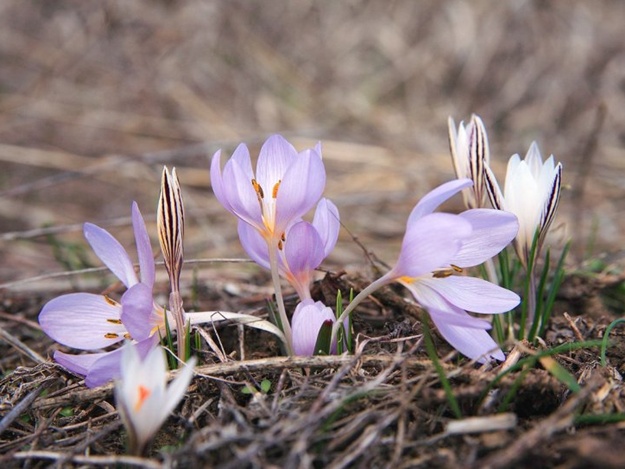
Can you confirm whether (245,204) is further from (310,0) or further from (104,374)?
(310,0)

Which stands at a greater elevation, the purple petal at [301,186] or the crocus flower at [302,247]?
the purple petal at [301,186]

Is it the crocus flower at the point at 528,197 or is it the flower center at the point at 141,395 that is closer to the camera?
the flower center at the point at 141,395

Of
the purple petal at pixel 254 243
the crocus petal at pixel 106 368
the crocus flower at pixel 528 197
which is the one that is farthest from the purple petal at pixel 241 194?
the crocus flower at pixel 528 197

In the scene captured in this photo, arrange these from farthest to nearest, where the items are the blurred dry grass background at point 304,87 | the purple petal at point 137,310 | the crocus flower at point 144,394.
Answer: the blurred dry grass background at point 304,87
the purple petal at point 137,310
the crocus flower at point 144,394

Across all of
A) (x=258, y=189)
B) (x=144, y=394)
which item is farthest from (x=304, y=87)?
(x=144, y=394)

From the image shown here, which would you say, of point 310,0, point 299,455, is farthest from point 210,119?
point 299,455

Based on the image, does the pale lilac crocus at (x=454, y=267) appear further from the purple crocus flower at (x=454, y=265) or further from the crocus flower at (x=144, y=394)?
the crocus flower at (x=144, y=394)
